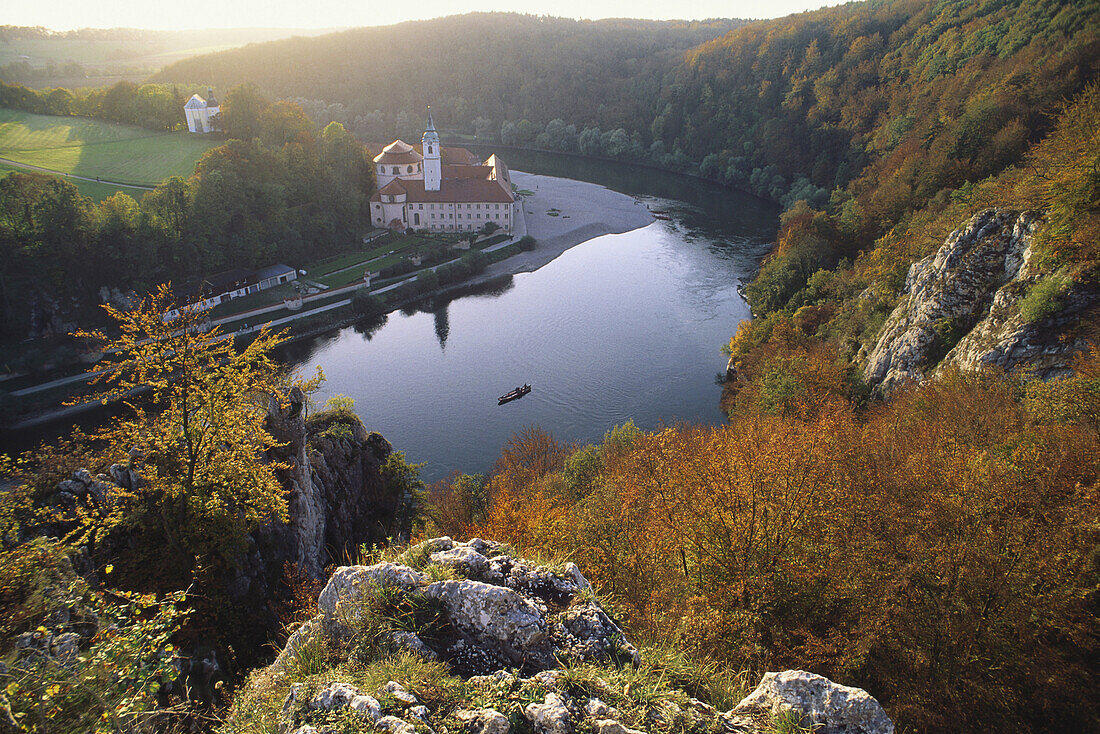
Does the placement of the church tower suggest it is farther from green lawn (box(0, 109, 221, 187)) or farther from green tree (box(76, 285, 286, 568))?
green tree (box(76, 285, 286, 568))

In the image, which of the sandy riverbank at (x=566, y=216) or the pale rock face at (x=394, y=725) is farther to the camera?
the sandy riverbank at (x=566, y=216)

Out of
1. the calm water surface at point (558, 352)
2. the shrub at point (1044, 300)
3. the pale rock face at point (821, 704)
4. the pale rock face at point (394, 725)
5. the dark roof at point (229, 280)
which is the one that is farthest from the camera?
the dark roof at point (229, 280)

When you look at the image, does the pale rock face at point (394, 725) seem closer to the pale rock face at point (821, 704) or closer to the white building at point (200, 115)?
the pale rock face at point (821, 704)

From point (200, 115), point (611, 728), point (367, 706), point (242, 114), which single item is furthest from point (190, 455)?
point (200, 115)

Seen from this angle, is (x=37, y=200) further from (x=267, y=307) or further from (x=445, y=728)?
(x=445, y=728)

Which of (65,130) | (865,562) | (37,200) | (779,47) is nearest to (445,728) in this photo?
(865,562)

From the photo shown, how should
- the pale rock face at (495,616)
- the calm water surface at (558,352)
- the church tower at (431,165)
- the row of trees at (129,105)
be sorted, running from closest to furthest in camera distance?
the pale rock face at (495,616)
the calm water surface at (558,352)
the church tower at (431,165)
the row of trees at (129,105)

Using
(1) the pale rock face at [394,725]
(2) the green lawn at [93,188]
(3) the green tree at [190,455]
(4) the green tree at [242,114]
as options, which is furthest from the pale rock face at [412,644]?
(4) the green tree at [242,114]
